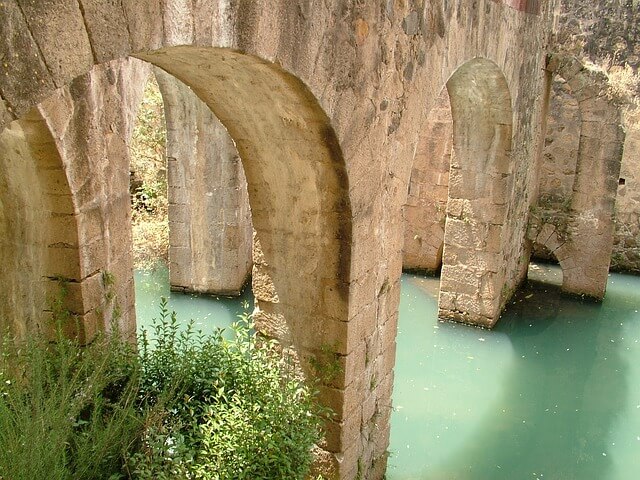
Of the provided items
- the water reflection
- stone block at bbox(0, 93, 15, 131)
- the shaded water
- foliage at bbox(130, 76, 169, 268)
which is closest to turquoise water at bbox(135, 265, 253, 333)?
the water reflection

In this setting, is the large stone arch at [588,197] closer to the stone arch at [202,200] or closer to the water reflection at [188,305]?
the stone arch at [202,200]

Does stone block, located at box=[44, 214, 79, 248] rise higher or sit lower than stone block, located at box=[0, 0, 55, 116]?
lower

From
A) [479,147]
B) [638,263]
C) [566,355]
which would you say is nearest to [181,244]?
[479,147]

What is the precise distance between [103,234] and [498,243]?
14.8 feet

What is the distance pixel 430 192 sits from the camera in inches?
368

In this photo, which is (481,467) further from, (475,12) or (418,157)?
(418,157)

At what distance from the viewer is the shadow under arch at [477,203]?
6.92 meters

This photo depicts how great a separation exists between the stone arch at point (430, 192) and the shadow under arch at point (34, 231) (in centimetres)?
552

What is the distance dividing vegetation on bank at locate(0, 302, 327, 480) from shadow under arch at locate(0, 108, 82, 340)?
2.35 ft

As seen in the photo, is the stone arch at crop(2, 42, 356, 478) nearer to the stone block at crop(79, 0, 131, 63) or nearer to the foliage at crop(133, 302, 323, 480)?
the foliage at crop(133, 302, 323, 480)

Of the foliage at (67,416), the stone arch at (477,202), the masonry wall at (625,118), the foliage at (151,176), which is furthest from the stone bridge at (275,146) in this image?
the masonry wall at (625,118)

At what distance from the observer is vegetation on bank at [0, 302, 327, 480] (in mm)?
2695

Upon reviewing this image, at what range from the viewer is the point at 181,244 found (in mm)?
8344

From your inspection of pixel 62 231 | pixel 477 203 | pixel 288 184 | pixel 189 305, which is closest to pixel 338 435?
pixel 288 184
